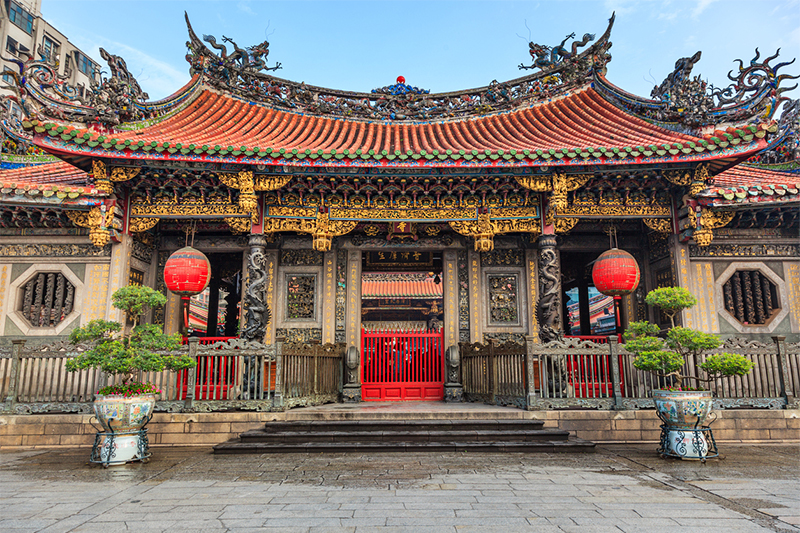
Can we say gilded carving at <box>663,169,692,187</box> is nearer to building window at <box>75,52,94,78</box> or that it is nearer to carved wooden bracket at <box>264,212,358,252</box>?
carved wooden bracket at <box>264,212,358,252</box>

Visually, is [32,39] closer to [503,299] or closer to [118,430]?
[503,299]

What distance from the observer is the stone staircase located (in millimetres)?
6539

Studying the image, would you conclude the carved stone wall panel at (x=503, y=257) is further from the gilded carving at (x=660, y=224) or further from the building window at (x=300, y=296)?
the building window at (x=300, y=296)

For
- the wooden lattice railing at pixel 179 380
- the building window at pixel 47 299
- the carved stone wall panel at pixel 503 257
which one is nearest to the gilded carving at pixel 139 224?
the building window at pixel 47 299

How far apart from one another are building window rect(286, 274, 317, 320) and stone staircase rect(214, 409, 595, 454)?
10.4 feet

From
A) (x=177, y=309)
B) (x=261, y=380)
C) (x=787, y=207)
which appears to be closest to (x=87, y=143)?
(x=177, y=309)

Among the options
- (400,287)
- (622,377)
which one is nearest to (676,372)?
(622,377)

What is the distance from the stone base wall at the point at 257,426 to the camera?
23.9ft

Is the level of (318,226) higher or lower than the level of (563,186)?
lower

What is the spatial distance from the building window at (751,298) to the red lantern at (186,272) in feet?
30.1

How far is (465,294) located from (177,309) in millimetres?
5909

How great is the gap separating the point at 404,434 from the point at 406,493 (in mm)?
2418

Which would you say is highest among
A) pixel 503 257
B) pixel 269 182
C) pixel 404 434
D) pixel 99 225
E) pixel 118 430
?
pixel 269 182

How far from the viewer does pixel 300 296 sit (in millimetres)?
10586
